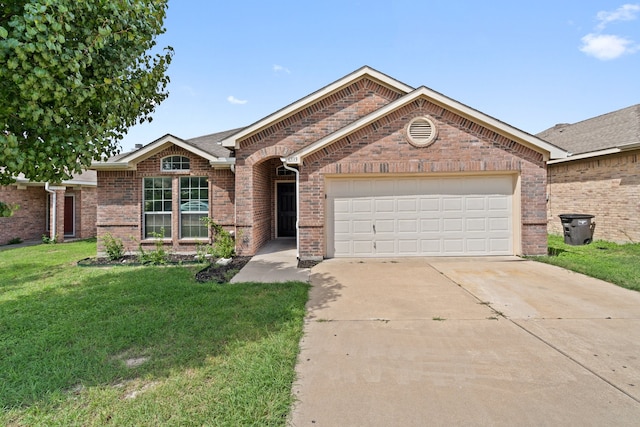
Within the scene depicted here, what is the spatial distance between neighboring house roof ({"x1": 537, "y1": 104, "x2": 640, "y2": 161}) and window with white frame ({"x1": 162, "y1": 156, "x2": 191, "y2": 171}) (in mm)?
12116

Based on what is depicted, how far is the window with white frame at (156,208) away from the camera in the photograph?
10.6 m

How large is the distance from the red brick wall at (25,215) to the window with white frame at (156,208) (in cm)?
788

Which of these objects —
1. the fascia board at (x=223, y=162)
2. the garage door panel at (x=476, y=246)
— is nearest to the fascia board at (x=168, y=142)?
the fascia board at (x=223, y=162)

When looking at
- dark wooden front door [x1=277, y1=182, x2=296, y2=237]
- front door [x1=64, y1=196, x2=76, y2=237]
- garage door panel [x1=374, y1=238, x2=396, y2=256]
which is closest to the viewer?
garage door panel [x1=374, y1=238, x2=396, y2=256]

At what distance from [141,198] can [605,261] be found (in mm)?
13589

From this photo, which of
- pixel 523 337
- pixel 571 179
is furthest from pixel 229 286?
pixel 571 179

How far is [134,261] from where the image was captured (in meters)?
9.46

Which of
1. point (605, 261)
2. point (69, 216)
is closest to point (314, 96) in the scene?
point (605, 261)

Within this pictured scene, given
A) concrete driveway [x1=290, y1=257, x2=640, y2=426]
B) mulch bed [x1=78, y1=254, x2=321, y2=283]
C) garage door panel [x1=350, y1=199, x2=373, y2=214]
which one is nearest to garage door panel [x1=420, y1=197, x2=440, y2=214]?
garage door panel [x1=350, y1=199, x2=373, y2=214]

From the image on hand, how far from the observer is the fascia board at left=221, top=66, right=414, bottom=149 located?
9945mm

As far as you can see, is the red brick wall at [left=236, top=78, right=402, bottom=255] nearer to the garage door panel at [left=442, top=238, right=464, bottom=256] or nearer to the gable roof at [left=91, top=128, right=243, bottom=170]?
the gable roof at [left=91, top=128, right=243, bottom=170]

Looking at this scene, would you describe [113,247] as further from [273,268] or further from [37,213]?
[37,213]

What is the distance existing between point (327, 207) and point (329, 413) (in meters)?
6.84

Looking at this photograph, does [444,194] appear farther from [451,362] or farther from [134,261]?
[134,261]
